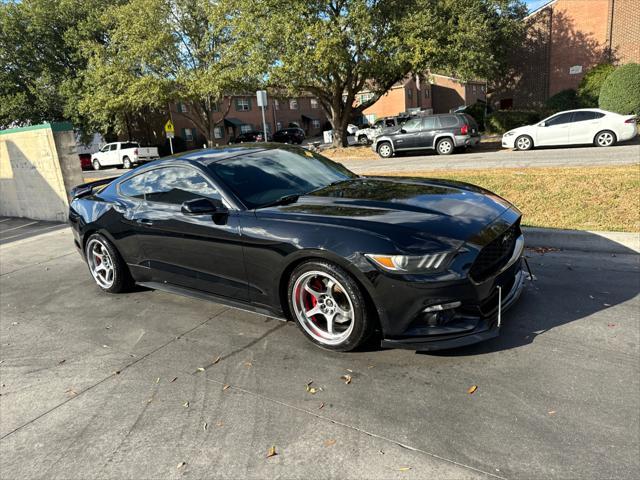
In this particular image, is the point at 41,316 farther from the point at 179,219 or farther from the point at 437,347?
the point at 437,347

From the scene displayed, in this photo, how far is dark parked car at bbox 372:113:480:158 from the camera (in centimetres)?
1809

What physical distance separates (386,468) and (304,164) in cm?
298

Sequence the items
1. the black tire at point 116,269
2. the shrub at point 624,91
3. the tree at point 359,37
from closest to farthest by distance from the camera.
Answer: the black tire at point 116,269, the tree at point 359,37, the shrub at point 624,91

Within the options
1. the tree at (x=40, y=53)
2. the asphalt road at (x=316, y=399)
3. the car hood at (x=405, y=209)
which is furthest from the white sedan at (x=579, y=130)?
the tree at (x=40, y=53)

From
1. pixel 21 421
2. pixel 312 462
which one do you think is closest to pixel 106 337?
pixel 21 421

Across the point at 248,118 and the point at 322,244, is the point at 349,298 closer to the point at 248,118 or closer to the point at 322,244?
the point at 322,244

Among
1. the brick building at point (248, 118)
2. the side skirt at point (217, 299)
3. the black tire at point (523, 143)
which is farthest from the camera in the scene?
the brick building at point (248, 118)

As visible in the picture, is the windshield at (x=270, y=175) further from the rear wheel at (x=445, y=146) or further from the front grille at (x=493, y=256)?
the rear wheel at (x=445, y=146)

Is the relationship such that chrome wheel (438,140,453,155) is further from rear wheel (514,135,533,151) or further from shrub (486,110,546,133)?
shrub (486,110,546,133)

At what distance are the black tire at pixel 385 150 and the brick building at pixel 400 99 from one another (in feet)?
109

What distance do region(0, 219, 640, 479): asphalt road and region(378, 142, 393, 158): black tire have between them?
638 inches

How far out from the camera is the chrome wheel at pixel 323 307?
3.31m

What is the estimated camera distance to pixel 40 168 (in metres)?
10.0

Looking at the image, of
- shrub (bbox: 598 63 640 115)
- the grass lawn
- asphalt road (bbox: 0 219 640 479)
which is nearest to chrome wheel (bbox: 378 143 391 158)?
shrub (bbox: 598 63 640 115)
